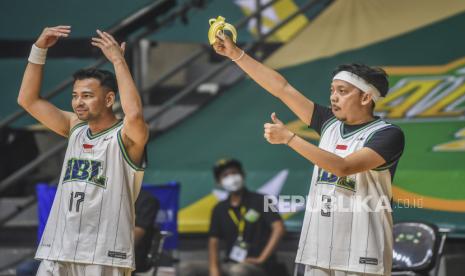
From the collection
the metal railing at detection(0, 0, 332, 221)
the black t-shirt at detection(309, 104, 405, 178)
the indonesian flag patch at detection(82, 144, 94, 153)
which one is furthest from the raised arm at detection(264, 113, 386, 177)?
the metal railing at detection(0, 0, 332, 221)

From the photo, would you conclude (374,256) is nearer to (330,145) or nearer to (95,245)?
(330,145)

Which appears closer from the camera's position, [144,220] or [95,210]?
[95,210]

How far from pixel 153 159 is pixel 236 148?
0.85m

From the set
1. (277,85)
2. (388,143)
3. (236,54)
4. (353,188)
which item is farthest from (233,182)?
(388,143)

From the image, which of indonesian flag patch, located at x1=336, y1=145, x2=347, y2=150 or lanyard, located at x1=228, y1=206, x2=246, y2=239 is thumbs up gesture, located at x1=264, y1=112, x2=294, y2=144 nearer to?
indonesian flag patch, located at x1=336, y1=145, x2=347, y2=150

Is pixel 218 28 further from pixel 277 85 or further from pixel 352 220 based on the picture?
pixel 352 220

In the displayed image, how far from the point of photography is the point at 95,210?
4789mm

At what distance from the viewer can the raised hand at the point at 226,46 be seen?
4.72m

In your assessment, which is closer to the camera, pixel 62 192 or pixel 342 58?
pixel 62 192

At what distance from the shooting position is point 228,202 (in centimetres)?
815

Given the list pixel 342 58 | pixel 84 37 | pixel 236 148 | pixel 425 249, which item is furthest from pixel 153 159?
pixel 425 249

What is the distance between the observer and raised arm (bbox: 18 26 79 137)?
5.07 m

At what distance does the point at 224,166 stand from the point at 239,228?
59 cm

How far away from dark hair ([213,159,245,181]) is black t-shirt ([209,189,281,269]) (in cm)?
24
